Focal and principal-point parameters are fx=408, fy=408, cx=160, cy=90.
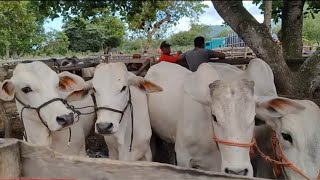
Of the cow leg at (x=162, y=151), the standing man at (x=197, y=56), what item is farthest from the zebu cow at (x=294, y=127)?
the standing man at (x=197, y=56)

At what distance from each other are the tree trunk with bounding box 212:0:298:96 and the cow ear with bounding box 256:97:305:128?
6.50 feet

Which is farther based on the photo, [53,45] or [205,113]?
[53,45]

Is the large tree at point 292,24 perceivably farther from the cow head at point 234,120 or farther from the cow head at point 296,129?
the cow head at point 234,120

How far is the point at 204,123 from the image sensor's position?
3531 mm

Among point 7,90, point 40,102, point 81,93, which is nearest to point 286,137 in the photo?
point 81,93

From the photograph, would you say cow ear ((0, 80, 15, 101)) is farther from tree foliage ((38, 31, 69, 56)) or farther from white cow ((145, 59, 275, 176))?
tree foliage ((38, 31, 69, 56))

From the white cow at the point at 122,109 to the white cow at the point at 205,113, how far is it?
0.26 metres

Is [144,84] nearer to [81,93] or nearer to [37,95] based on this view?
[81,93]

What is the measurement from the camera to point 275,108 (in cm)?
307

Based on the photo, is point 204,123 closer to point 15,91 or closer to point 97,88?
point 97,88

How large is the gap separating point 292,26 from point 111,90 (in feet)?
10.9

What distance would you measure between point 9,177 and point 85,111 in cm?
257

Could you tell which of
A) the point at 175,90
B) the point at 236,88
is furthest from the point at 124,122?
the point at 236,88

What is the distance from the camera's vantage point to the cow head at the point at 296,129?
115 inches
